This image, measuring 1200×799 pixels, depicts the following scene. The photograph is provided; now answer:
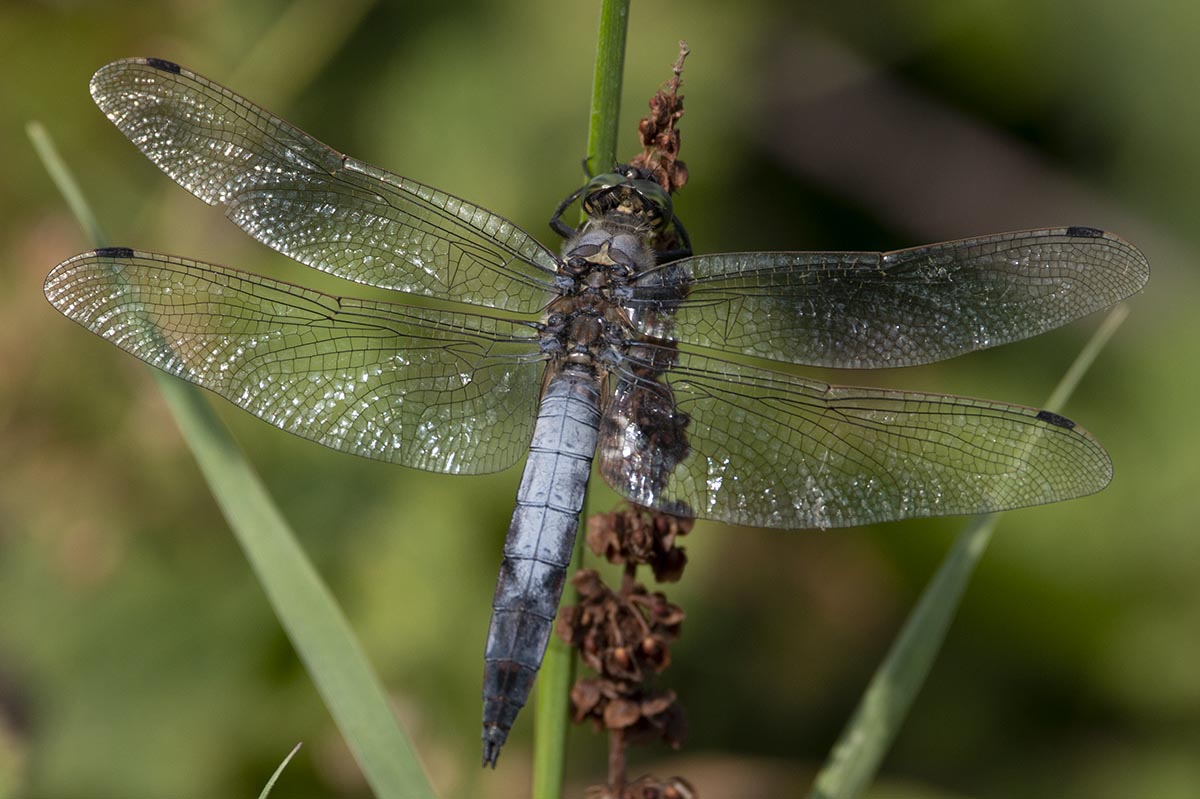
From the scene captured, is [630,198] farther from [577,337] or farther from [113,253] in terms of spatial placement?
[113,253]

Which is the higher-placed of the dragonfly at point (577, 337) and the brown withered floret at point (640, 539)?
→ the dragonfly at point (577, 337)

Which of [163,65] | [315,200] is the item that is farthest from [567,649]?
[163,65]

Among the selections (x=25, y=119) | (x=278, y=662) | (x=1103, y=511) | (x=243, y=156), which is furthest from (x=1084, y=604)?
(x=25, y=119)

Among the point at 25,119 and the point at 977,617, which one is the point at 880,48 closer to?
the point at 977,617

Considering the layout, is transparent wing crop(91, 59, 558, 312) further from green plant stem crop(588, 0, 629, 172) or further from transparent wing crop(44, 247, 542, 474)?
green plant stem crop(588, 0, 629, 172)

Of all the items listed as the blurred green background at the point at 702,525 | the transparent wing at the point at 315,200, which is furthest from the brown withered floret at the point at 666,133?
the blurred green background at the point at 702,525

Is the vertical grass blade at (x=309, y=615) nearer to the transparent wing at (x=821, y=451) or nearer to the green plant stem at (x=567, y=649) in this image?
the green plant stem at (x=567, y=649)
